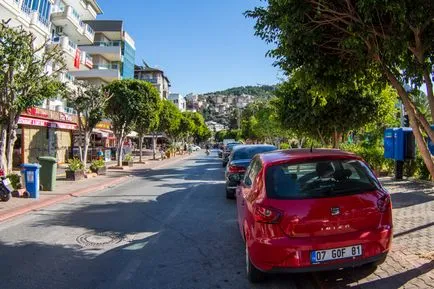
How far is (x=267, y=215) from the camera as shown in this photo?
16.1ft

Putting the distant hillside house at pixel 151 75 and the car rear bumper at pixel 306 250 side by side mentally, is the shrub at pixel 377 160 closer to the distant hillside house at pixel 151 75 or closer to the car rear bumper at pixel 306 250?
the car rear bumper at pixel 306 250

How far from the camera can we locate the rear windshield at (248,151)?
46.8 feet

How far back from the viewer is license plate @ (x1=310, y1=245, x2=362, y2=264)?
187 inches

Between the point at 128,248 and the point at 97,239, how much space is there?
1012 mm

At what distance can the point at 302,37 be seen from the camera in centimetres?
623

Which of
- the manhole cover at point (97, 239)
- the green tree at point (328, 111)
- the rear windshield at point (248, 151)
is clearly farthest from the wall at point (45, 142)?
the manhole cover at point (97, 239)

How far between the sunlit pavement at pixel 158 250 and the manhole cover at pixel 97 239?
2cm

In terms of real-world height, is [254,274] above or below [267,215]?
below

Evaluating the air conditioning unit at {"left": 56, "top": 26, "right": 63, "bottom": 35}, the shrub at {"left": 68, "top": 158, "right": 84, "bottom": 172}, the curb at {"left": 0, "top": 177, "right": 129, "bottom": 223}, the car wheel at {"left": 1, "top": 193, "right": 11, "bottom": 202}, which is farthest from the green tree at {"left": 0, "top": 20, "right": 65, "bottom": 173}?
the air conditioning unit at {"left": 56, "top": 26, "right": 63, "bottom": 35}

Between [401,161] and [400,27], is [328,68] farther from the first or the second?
[401,161]

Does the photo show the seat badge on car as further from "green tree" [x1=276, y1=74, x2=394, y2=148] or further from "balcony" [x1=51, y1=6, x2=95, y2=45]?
"balcony" [x1=51, y1=6, x2=95, y2=45]

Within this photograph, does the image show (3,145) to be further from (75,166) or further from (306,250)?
(306,250)

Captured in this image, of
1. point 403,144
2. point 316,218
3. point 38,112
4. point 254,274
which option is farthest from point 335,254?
point 38,112

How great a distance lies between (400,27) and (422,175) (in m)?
11.2
